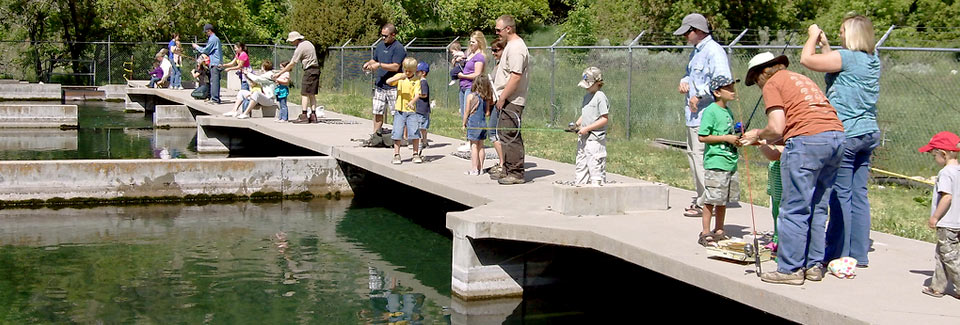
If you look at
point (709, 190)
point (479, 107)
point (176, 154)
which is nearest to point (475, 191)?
point (479, 107)

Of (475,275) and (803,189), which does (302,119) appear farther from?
(803,189)

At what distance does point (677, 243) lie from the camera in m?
7.71

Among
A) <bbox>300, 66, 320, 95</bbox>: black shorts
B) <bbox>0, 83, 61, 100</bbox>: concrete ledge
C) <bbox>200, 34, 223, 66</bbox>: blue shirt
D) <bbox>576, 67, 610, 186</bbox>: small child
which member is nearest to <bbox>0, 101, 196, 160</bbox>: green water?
<bbox>200, 34, 223, 66</bbox>: blue shirt

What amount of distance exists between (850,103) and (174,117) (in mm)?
19376

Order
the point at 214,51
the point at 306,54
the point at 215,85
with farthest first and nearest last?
1. the point at 215,85
2. the point at 214,51
3. the point at 306,54

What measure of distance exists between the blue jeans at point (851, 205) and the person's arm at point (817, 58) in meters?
0.48

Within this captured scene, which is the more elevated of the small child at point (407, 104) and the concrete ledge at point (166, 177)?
the small child at point (407, 104)

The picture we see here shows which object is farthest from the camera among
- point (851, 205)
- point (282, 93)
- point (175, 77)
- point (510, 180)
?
point (175, 77)

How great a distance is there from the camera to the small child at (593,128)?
372 inches

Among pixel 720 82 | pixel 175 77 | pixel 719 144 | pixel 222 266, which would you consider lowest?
pixel 222 266

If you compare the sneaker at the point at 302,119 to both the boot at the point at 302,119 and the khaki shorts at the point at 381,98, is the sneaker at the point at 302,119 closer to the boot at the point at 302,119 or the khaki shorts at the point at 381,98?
the boot at the point at 302,119

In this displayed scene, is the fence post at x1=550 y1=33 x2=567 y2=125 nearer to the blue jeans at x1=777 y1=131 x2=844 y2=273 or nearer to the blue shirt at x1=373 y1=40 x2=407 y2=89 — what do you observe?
the blue shirt at x1=373 y1=40 x2=407 y2=89

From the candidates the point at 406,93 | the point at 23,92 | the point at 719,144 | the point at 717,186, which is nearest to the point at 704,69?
the point at 719,144

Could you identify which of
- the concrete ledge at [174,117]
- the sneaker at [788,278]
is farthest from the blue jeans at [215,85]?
the sneaker at [788,278]
